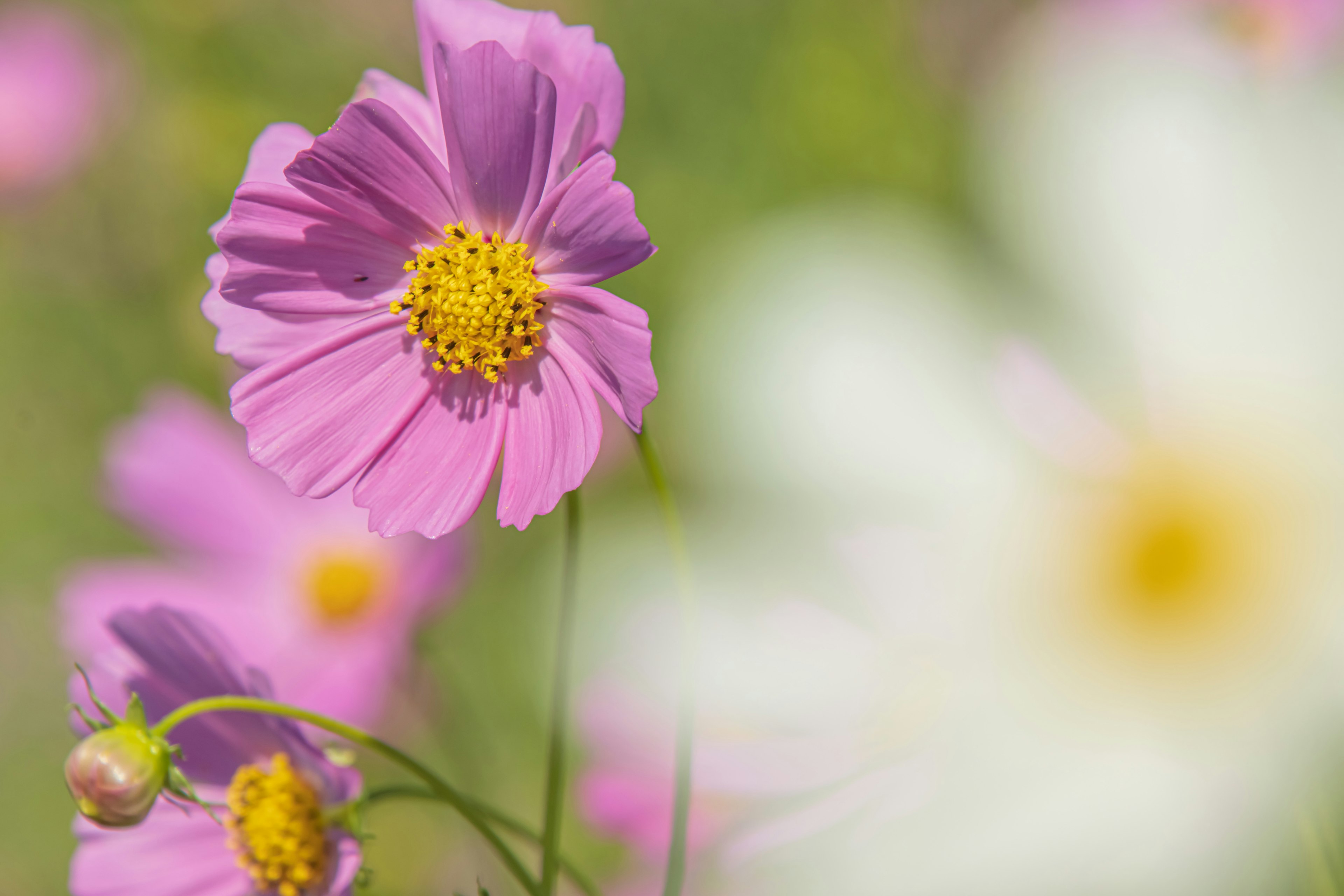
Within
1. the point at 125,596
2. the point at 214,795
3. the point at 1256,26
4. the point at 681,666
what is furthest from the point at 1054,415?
the point at 125,596

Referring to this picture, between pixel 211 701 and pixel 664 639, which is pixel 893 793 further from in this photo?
pixel 211 701

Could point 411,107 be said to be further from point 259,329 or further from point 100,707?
point 100,707

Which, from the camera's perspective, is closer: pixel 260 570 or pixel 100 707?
pixel 100 707

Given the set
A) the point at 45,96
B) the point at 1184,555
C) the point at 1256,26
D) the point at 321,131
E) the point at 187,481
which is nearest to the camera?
the point at 1184,555

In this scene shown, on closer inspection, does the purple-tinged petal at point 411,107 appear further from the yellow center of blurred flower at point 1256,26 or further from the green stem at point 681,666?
the yellow center of blurred flower at point 1256,26

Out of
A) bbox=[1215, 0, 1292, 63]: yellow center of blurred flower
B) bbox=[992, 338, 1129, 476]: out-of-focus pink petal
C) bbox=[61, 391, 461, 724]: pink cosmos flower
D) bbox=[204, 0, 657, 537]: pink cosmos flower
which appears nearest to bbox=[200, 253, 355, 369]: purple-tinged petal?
bbox=[204, 0, 657, 537]: pink cosmos flower

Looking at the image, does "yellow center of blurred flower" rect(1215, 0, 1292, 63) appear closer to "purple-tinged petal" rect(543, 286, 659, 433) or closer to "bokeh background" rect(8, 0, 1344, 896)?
"bokeh background" rect(8, 0, 1344, 896)

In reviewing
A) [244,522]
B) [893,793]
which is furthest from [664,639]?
[244,522]

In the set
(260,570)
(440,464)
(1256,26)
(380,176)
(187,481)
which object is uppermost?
(1256,26)
